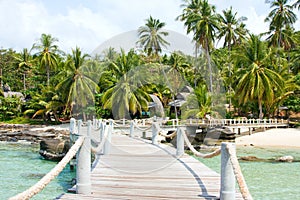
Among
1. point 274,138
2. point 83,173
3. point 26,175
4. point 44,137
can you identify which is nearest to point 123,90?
point 26,175

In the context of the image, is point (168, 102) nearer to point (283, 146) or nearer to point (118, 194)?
point (283, 146)

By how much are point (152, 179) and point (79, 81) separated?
3431 cm

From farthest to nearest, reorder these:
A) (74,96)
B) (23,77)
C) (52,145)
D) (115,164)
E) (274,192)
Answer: (23,77) < (74,96) < (52,145) < (274,192) < (115,164)

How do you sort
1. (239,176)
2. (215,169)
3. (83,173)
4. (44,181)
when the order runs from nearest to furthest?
(44,181) → (239,176) → (83,173) → (215,169)

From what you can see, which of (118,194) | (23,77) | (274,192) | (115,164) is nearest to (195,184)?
(118,194)

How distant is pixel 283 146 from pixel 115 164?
22.6m

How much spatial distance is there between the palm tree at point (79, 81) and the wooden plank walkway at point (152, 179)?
1201 inches

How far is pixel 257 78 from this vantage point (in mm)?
36188

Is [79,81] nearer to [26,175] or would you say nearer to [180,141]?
[26,175]

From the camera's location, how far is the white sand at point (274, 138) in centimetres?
2943

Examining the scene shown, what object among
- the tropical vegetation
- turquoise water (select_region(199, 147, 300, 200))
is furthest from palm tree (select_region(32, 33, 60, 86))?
turquoise water (select_region(199, 147, 300, 200))

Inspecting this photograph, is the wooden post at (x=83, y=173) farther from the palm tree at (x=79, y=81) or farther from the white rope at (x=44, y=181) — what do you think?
the palm tree at (x=79, y=81)

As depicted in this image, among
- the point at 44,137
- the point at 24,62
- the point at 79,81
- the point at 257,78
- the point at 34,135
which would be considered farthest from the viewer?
the point at 24,62

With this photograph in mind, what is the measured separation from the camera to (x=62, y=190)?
1197 centimetres
